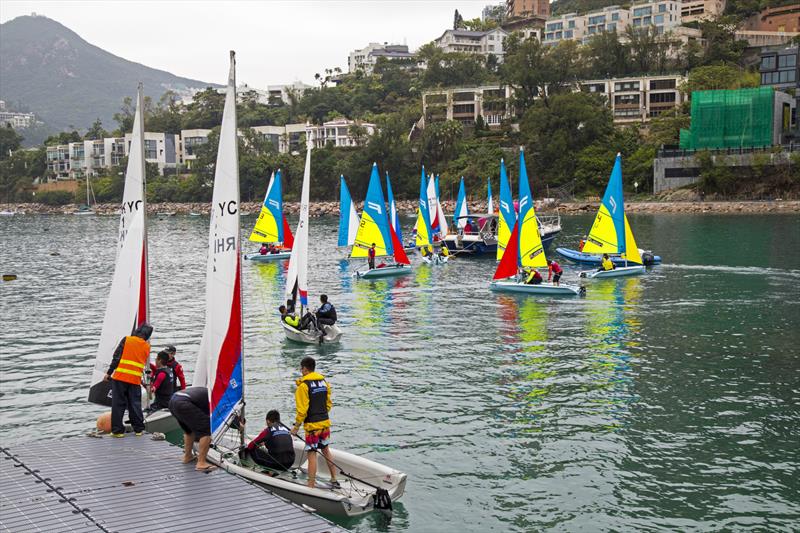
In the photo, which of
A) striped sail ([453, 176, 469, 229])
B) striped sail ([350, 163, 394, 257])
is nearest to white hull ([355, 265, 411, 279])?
striped sail ([350, 163, 394, 257])

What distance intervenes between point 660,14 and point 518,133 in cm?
5086

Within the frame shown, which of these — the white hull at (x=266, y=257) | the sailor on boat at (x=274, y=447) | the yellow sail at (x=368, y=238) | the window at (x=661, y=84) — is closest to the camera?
the sailor on boat at (x=274, y=447)

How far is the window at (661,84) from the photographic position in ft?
409

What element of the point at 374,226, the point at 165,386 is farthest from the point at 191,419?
the point at 374,226

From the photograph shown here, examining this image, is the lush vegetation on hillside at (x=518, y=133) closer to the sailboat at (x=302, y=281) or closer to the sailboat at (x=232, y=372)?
the sailboat at (x=302, y=281)

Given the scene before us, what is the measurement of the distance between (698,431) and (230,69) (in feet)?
42.6

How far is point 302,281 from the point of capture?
2919 cm

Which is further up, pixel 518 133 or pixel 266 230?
pixel 518 133

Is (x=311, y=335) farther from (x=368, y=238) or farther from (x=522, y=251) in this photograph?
(x=368, y=238)

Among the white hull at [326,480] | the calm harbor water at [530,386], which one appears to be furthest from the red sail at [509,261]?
the white hull at [326,480]

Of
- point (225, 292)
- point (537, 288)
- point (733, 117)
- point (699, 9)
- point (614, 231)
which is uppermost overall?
point (699, 9)

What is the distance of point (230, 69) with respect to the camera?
43.0ft

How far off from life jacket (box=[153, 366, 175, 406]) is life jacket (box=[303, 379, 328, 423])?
→ 472 cm

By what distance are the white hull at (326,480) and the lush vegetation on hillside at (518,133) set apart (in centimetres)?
10328
